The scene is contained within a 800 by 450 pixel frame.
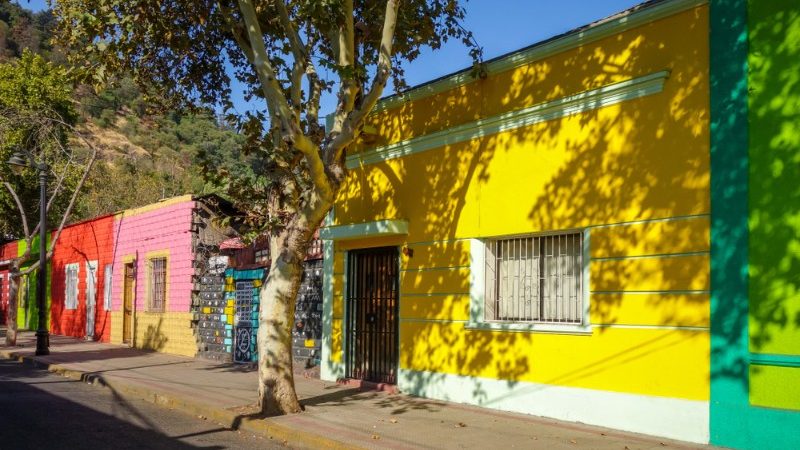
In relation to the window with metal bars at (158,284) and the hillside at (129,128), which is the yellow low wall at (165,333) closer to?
the window with metal bars at (158,284)

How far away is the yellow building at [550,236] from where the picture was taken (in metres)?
7.56

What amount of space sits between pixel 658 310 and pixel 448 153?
13.7ft

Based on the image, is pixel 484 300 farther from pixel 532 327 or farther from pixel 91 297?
pixel 91 297

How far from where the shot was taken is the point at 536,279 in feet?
30.3

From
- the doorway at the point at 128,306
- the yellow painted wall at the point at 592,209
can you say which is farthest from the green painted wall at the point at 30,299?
the yellow painted wall at the point at 592,209

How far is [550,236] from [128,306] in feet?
48.3

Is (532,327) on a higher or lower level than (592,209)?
lower

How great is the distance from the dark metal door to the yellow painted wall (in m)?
0.34

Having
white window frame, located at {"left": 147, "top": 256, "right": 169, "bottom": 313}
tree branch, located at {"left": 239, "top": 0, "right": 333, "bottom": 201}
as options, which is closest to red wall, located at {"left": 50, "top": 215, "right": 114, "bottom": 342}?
white window frame, located at {"left": 147, "top": 256, "right": 169, "bottom": 313}

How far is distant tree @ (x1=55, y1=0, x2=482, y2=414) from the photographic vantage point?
8945 mm

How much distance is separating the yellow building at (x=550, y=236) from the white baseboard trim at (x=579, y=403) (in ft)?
0.06

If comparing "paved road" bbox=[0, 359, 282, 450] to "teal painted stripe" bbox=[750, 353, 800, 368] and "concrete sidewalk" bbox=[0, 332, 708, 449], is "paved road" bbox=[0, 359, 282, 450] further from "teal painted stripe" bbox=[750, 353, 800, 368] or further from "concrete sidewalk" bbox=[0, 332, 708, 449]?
"teal painted stripe" bbox=[750, 353, 800, 368]

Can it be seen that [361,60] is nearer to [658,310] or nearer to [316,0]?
[316,0]

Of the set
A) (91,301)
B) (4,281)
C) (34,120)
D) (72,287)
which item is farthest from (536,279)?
(4,281)
